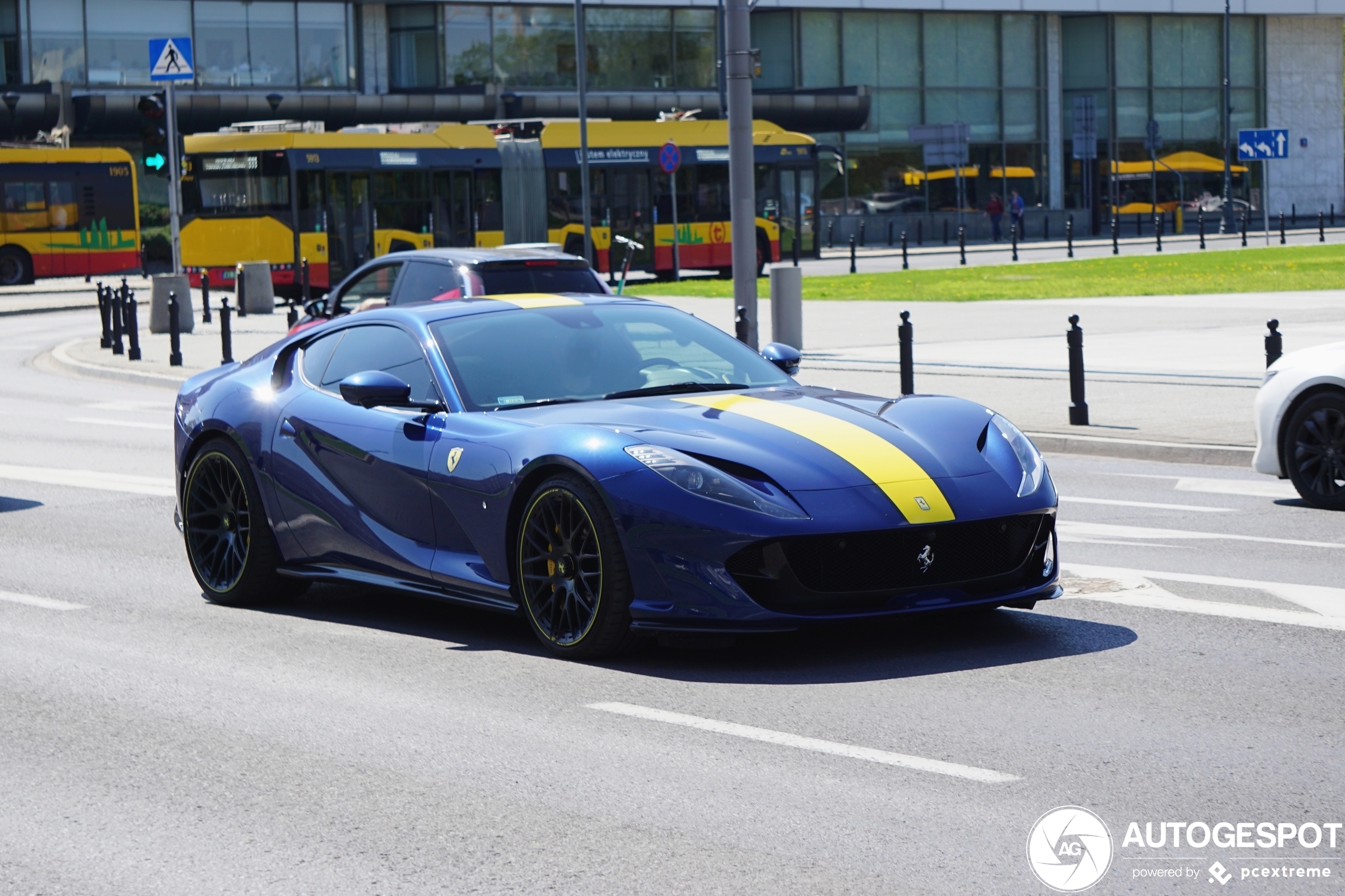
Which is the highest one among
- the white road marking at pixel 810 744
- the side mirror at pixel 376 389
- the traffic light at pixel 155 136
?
the traffic light at pixel 155 136

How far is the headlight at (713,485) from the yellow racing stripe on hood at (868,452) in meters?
0.39

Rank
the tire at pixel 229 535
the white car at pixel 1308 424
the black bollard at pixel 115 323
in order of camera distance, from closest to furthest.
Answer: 1. the tire at pixel 229 535
2. the white car at pixel 1308 424
3. the black bollard at pixel 115 323

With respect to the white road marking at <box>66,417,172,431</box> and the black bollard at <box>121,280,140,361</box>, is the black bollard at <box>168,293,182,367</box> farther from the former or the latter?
the white road marking at <box>66,417,172,431</box>

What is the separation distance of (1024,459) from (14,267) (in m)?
44.9

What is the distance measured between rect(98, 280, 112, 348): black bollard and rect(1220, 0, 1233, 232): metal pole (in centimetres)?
4578

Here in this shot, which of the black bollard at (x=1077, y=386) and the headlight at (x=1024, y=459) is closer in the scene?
the headlight at (x=1024, y=459)

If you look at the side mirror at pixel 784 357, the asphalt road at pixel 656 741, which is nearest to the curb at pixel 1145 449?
the asphalt road at pixel 656 741

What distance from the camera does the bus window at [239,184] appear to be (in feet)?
123

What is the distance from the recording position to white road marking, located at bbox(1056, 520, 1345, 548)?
998 centimetres

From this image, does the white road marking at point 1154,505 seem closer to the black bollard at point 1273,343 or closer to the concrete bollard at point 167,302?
the black bollard at point 1273,343

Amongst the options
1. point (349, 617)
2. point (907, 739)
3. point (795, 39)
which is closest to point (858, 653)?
point (907, 739)

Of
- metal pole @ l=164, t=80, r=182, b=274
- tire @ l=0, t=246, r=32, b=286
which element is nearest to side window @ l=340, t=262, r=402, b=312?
metal pole @ l=164, t=80, r=182, b=274

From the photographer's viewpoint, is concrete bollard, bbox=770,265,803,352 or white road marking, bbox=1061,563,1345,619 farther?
concrete bollard, bbox=770,265,803,352

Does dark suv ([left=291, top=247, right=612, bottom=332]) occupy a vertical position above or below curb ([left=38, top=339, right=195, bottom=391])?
above
